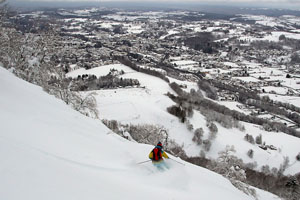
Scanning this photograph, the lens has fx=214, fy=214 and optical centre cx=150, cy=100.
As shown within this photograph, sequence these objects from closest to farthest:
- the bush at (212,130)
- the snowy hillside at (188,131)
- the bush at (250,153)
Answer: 1. the bush at (250,153)
2. the snowy hillside at (188,131)
3. the bush at (212,130)

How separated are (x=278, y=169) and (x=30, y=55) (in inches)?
1959

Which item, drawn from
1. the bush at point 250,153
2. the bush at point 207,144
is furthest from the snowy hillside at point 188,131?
the bush at point 207,144

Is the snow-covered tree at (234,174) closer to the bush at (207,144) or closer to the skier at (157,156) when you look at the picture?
the skier at (157,156)

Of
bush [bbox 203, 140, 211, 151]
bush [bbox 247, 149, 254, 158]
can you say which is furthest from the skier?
bush [bbox 247, 149, 254, 158]

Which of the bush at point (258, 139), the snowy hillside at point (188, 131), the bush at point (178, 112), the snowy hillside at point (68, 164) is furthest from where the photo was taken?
the bush at point (178, 112)

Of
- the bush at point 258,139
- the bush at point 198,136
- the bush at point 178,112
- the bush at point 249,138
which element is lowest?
the bush at point 258,139

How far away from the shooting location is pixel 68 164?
8.17 meters

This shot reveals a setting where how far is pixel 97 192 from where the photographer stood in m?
7.31

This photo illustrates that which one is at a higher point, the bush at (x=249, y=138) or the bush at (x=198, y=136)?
the bush at (x=198, y=136)

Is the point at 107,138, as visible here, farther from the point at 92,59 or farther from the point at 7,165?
the point at 92,59

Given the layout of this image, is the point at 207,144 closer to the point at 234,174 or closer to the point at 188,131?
the point at 188,131

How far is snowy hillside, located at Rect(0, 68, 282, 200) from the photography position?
6520 millimetres

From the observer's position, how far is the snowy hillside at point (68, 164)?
6.52 meters

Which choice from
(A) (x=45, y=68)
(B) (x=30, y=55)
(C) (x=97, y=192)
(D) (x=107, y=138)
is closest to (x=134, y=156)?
(D) (x=107, y=138)
